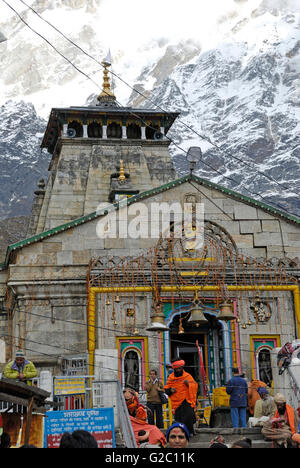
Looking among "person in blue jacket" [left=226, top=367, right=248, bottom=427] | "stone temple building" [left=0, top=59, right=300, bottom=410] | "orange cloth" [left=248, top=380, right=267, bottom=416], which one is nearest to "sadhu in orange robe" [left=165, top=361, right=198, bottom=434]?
"person in blue jacket" [left=226, top=367, right=248, bottom=427]

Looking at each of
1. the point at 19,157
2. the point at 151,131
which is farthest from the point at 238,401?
the point at 19,157

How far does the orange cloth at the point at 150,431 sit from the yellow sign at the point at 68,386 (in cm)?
227

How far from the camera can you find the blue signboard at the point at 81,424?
14.7m

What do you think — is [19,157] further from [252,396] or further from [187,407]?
[187,407]

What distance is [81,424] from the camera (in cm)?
1496

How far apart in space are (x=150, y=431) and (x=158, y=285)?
10589mm

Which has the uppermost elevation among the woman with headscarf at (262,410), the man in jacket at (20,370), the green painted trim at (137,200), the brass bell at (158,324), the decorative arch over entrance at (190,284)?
the green painted trim at (137,200)

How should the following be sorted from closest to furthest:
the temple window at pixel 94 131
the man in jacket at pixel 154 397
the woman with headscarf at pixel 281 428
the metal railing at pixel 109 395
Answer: the woman with headscarf at pixel 281 428 < the metal railing at pixel 109 395 < the man in jacket at pixel 154 397 < the temple window at pixel 94 131

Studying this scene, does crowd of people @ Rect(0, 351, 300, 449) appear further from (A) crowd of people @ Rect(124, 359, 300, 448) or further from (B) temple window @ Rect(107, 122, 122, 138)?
(B) temple window @ Rect(107, 122, 122, 138)

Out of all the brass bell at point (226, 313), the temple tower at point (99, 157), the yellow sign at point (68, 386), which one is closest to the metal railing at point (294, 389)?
the brass bell at point (226, 313)

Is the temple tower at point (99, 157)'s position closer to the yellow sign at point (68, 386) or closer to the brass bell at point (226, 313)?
the brass bell at point (226, 313)

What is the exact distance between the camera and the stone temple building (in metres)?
26.0
